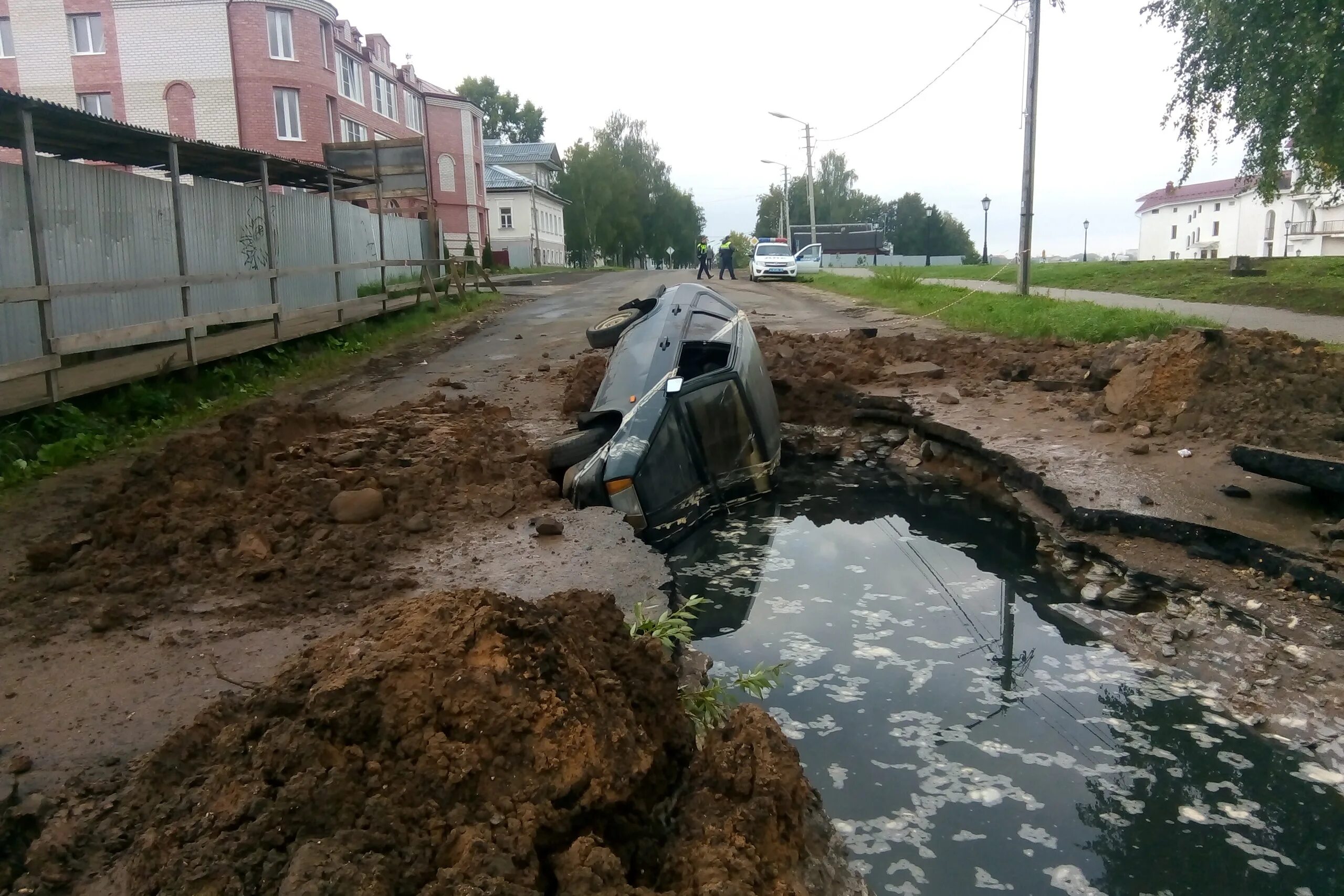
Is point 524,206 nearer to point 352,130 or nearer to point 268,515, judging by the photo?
point 352,130

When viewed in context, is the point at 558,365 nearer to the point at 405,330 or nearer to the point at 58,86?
the point at 405,330

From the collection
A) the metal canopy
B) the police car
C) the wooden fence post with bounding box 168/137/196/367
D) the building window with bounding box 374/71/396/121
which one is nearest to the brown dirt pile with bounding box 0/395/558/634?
the wooden fence post with bounding box 168/137/196/367

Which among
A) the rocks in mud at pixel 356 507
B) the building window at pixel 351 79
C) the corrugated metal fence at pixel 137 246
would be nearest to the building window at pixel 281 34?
the building window at pixel 351 79

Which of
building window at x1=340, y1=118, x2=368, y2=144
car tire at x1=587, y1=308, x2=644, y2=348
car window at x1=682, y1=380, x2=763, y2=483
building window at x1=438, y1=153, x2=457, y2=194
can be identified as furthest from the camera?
building window at x1=438, y1=153, x2=457, y2=194

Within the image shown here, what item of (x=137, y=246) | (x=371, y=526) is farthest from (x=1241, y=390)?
(x=137, y=246)

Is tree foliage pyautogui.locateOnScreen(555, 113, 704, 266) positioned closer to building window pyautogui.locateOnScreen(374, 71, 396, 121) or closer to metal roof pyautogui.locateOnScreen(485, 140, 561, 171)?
metal roof pyautogui.locateOnScreen(485, 140, 561, 171)

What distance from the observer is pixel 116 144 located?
9.52m

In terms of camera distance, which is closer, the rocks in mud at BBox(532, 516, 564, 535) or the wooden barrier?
the rocks in mud at BBox(532, 516, 564, 535)

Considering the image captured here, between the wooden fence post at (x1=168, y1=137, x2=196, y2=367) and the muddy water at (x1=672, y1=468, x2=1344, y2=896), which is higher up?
the wooden fence post at (x1=168, y1=137, x2=196, y2=367)

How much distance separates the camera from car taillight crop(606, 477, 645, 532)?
633cm

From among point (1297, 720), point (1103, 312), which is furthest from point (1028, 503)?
point (1103, 312)

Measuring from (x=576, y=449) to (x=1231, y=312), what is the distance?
12939mm

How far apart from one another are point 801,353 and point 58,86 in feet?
114

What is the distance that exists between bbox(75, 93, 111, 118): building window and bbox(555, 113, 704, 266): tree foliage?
39858 mm
